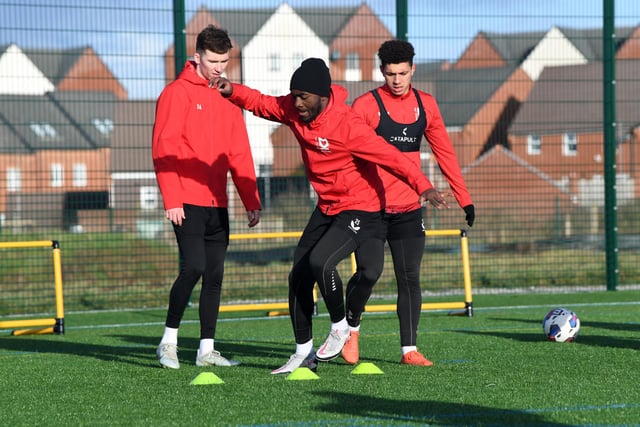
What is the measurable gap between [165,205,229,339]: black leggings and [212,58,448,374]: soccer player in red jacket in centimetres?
70

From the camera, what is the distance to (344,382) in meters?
6.09

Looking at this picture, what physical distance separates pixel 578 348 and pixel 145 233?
8.01m

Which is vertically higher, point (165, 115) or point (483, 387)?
point (165, 115)

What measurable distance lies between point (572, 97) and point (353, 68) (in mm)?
3080

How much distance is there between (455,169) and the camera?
7.23 m

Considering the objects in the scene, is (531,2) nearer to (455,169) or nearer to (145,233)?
(145,233)

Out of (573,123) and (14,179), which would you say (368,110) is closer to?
(14,179)

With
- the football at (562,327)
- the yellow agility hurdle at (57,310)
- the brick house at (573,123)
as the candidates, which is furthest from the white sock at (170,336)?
the brick house at (573,123)

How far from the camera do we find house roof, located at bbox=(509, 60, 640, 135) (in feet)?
46.1

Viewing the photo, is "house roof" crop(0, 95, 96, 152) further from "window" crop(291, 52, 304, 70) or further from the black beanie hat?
the black beanie hat

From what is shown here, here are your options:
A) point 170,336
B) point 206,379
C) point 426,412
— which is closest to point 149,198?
point 170,336

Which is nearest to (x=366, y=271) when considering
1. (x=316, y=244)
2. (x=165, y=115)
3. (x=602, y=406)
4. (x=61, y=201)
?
(x=316, y=244)

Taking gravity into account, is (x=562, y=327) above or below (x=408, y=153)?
below

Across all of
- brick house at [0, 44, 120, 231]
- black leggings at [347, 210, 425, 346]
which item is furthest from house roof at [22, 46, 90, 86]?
black leggings at [347, 210, 425, 346]
